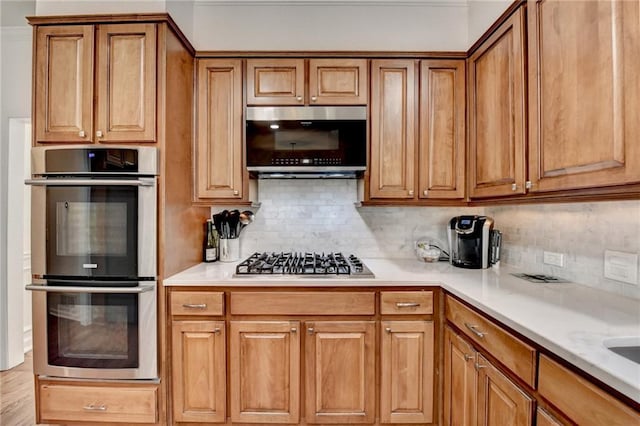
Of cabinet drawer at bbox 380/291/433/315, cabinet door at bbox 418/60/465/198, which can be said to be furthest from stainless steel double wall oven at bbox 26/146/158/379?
cabinet door at bbox 418/60/465/198

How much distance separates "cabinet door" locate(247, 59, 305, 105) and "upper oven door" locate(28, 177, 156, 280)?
0.89 meters

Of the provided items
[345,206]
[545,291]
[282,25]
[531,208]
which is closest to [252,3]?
[282,25]

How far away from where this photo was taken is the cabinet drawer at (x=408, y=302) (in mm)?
1836

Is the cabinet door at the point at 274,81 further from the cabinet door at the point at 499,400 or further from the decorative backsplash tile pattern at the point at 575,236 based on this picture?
the cabinet door at the point at 499,400

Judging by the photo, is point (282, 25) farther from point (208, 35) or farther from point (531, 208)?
point (531, 208)

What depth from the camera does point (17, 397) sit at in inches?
92.7

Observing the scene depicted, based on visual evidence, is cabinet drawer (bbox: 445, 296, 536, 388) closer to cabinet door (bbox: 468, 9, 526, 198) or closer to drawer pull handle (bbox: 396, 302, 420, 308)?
drawer pull handle (bbox: 396, 302, 420, 308)

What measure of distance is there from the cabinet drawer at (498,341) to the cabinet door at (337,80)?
1.41 metres

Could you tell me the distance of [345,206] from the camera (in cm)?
254

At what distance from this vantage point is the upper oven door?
1.78 meters

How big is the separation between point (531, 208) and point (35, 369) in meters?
2.98

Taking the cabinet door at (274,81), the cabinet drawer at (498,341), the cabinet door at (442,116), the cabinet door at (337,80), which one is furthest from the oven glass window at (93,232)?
the cabinet door at (442,116)

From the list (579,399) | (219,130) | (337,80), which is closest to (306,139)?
(337,80)

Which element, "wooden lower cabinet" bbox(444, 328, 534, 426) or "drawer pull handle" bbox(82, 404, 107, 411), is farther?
"drawer pull handle" bbox(82, 404, 107, 411)
